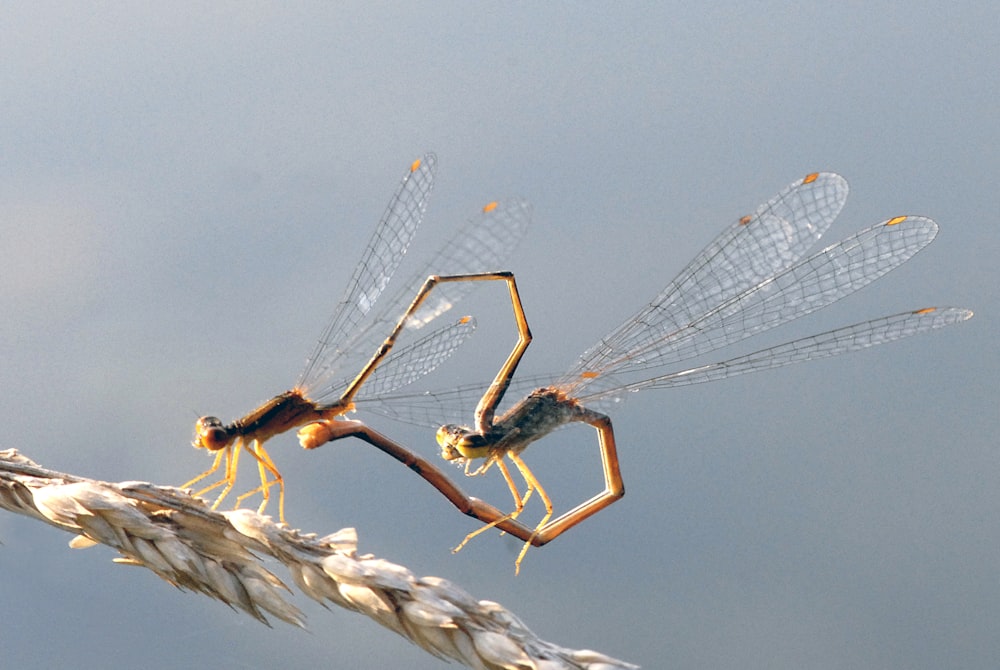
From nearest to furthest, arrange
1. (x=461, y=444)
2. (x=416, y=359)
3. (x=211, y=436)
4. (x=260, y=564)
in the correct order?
(x=260, y=564) < (x=461, y=444) < (x=211, y=436) < (x=416, y=359)

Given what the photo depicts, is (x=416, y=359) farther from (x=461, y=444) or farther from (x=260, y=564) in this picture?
(x=260, y=564)

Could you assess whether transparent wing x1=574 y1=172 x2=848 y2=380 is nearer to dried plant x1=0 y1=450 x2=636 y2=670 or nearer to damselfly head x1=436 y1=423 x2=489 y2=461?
damselfly head x1=436 y1=423 x2=489 y2=461

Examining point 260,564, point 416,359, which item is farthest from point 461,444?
point 416,359

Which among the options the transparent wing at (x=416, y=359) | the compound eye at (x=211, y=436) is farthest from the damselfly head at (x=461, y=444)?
the compound eye at (x=211, y=436)

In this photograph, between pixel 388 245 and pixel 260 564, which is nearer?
pixel 260 564

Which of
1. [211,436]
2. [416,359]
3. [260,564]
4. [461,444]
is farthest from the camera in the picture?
[416,359]

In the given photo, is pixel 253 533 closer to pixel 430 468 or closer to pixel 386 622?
pixel 386 622

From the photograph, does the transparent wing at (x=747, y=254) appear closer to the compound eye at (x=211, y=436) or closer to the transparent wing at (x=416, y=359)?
the transparent wing at (x=416, y=359)

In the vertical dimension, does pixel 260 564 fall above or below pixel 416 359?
below
